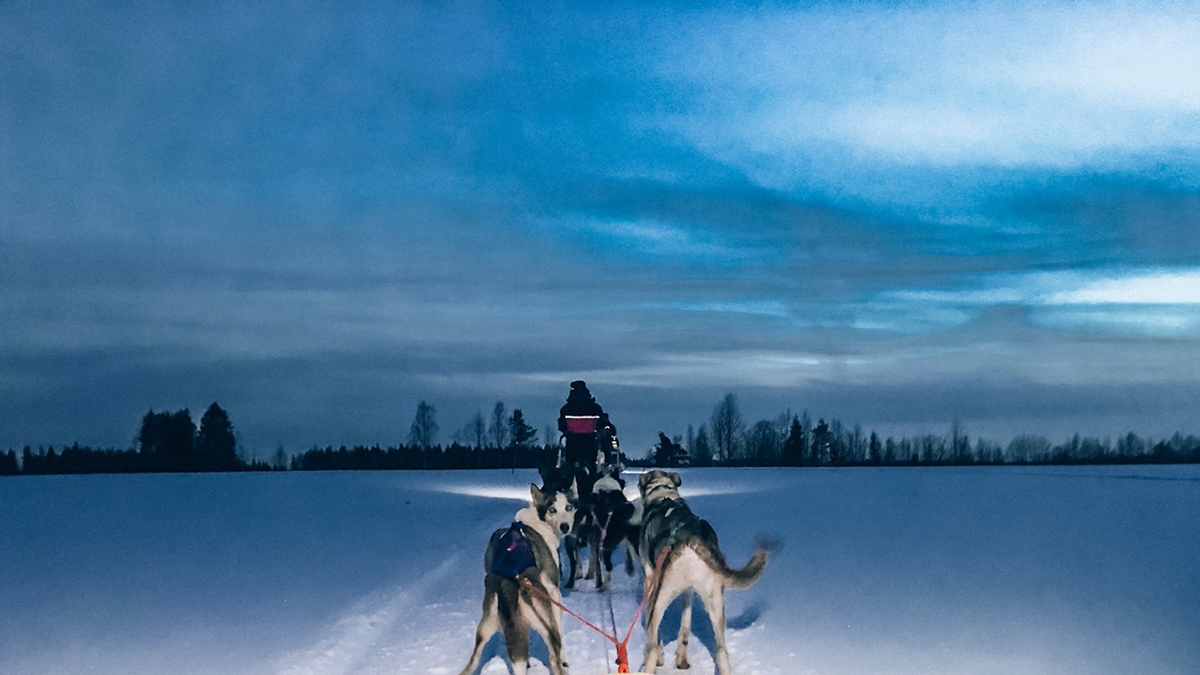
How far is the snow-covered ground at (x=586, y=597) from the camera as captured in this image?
22.3 feet

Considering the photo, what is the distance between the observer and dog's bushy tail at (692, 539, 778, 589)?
5.73m

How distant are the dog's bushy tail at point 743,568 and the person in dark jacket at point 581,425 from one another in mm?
7451

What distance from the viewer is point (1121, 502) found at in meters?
23.8

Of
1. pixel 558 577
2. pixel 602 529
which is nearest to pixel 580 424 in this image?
pixel 602 529

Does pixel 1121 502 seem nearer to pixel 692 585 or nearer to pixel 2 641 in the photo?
pixel 692 585

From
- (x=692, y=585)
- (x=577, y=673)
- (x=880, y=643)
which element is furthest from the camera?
(x=880, y=643)

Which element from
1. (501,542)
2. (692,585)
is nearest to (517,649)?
(501,542)

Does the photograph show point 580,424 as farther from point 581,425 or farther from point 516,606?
point 516,606

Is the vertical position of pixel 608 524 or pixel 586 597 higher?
pixel 608 524

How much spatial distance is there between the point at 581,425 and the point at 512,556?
7.65m

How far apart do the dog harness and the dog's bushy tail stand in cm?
105

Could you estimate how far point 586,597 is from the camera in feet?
31.0

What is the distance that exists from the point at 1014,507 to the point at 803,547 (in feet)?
36.7

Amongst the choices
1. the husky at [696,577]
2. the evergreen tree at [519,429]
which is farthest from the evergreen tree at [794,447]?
the husky at [696,577]
